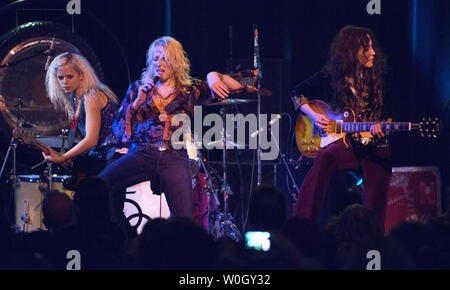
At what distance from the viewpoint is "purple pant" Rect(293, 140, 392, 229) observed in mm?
5160

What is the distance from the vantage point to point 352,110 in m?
5.49

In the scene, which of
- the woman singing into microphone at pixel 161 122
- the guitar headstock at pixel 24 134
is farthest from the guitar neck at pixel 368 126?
the guitar headstock at pixel 24 134

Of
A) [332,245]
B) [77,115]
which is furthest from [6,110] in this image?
[332,245]

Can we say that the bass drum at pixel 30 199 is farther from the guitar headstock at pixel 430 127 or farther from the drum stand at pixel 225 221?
the guitar headstock at pixel 430 127

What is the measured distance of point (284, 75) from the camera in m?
7.31

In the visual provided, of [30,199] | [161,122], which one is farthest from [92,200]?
[30,199]

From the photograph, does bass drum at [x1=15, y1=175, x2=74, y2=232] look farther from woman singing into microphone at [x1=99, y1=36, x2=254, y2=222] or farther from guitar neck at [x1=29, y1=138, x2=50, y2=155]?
woman singing into microphone at [x1=99, y1=36, x2=254, y2=222]

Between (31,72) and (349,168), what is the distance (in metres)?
3.80

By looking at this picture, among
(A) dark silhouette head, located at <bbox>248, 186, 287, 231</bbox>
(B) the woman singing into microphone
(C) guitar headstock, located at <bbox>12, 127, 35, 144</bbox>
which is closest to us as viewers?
(A) dark silhouette head, located at <bbox>248, 186, 287, 231</bbox>

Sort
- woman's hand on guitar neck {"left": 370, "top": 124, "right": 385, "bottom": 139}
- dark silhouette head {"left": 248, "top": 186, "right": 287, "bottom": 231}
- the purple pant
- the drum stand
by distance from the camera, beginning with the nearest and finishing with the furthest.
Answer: dark silhouette head {"left": 248, "top": 186, "right": 287, "bottom": 231}, the purple pant, woman's hand on guitar neck {"left": 370, "top": 124, "right": 385, "bottom": 139}, the drum stand

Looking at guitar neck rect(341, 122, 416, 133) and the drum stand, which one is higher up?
guitar neck rect(341, 122, 416, 133)

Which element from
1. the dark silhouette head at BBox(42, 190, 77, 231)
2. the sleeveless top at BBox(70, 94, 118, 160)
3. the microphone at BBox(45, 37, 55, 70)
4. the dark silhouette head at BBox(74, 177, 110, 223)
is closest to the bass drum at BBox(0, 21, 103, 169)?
the microphone at BBox(45, 37, 55, 70)

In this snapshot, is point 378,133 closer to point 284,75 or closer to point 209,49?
point 284,75

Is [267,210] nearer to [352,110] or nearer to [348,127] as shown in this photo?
[348,127]
